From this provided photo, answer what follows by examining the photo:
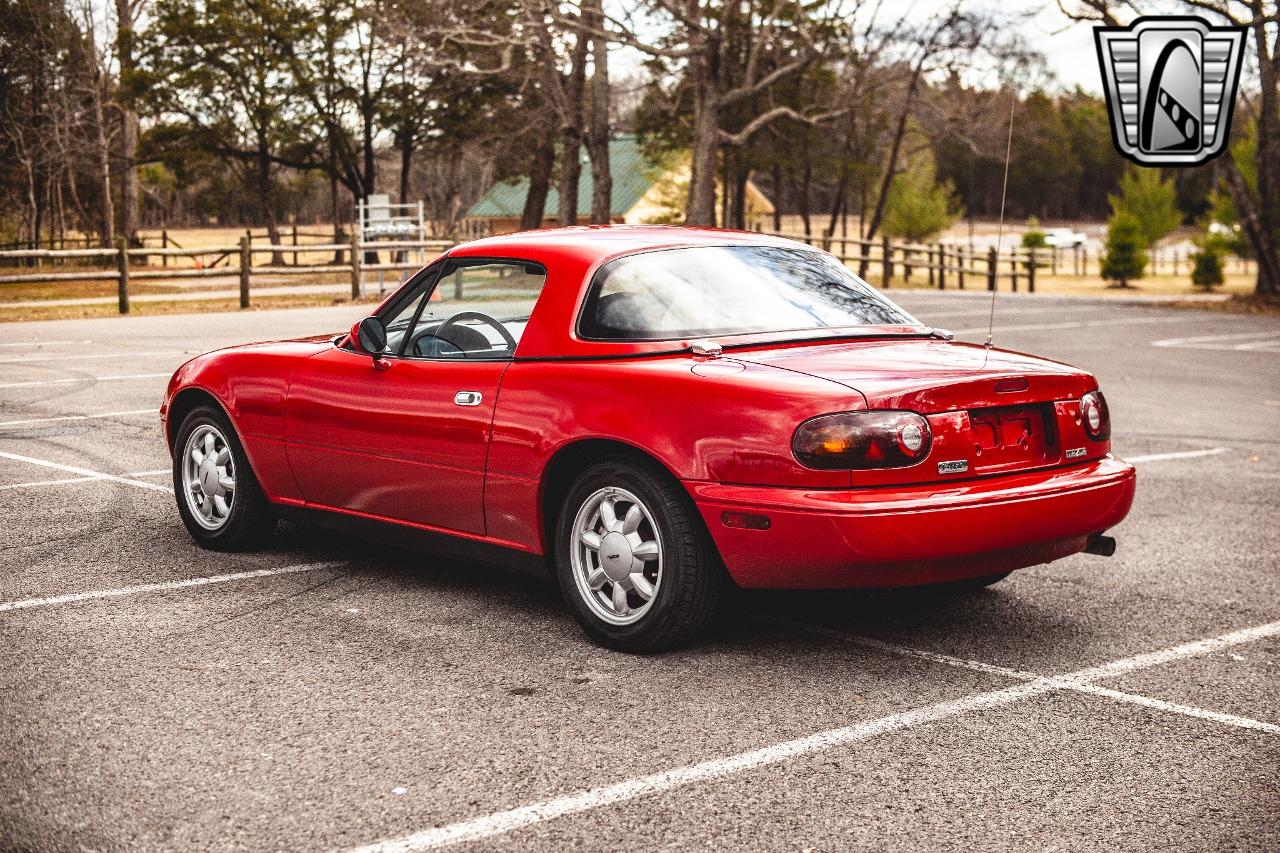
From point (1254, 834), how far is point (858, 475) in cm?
152

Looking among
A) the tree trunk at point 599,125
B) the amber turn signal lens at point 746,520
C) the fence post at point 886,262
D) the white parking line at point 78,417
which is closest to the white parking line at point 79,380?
the white parking line at point 78,417

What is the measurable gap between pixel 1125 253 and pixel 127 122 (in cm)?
3292

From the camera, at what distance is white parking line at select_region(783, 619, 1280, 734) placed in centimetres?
429

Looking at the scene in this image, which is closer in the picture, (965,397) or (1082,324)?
(965,397)

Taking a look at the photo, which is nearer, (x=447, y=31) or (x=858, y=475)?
(x=858, y=475)

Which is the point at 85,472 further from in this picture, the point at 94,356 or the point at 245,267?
the point at 245,267

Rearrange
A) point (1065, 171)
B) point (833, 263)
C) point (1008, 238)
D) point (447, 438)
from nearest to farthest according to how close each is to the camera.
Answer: point (447, 438)
point (833, 263)
point (1008, 238)
point (1065, 171)

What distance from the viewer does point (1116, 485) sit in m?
5.05

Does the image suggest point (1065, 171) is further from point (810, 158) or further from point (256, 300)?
point (256, 300)

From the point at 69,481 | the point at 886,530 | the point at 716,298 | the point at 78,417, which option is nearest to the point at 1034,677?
the point at 886,530

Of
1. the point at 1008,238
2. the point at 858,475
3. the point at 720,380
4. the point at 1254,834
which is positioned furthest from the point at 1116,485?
the point at 1008,238

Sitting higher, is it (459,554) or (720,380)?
(720,380)

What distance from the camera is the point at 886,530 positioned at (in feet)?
14.5

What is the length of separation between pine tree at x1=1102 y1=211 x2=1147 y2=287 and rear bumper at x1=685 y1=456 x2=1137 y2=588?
132 feet
